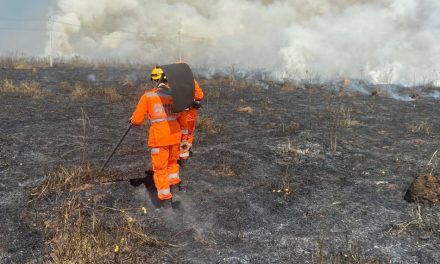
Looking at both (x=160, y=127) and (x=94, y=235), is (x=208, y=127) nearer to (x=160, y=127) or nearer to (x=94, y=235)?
(x=160, y=127)

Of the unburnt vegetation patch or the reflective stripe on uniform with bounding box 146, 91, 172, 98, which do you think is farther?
the reflective stripe on uniform with bounding box 146, 91, 172, 98

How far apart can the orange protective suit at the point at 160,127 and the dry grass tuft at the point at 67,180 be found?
1206mm

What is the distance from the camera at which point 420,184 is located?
5453 millimetres

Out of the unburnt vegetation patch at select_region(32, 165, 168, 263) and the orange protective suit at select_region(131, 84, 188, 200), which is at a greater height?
the orange protective suit at select_region(131, 84, 188, 200)

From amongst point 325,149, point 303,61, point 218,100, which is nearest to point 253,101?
point 218,100

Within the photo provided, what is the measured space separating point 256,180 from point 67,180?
2810 mm

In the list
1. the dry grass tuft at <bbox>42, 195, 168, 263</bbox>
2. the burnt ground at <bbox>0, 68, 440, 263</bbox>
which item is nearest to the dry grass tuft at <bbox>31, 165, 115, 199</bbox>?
the burnt ground at <bbox>0, 68, 440, 263</bbox>

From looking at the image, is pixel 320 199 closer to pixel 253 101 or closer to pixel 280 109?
pixel 280 109

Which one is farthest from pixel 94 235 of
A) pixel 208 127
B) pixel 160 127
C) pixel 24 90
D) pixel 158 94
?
pixel 24 90

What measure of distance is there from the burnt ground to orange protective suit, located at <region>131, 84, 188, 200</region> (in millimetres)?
391

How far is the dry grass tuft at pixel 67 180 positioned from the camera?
5.44m

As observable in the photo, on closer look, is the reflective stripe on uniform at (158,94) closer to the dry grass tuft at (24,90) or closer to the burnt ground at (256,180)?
the burnt ground at (256,180)

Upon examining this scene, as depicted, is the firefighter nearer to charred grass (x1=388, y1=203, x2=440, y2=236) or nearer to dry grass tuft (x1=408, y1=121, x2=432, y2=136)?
charred grass (x1=388, y1=203, x2=440, y2=236)

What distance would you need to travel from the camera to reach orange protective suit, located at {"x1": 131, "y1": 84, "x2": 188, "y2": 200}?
5.15 metres
